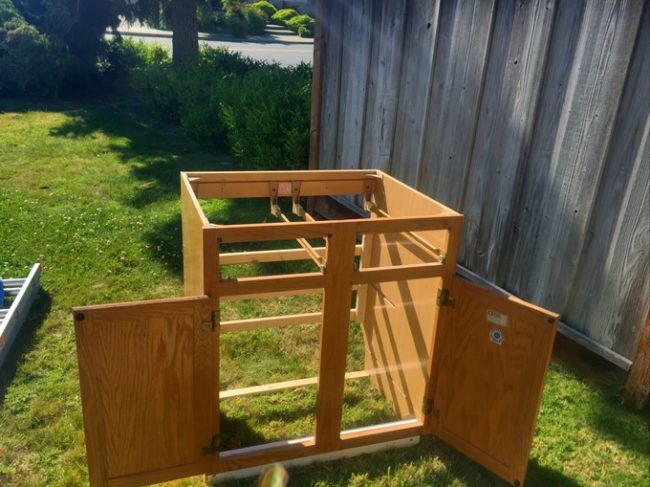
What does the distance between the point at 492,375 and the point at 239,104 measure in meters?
5.99

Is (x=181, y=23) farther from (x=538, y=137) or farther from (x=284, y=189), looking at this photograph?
(x=538, y=137)

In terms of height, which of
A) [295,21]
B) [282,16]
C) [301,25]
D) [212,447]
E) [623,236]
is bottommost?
[212,447]

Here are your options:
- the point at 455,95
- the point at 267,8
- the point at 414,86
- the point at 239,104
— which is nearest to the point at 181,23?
the point at 239,104

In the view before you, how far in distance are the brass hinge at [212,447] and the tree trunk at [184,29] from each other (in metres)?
11.1

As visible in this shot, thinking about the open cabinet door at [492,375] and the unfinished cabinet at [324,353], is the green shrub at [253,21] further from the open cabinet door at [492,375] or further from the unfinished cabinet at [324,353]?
the open cabinet door at [492,375]

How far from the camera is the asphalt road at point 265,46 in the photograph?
771 inches

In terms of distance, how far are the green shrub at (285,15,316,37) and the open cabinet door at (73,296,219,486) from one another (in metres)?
28.6

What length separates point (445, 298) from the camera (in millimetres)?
2859

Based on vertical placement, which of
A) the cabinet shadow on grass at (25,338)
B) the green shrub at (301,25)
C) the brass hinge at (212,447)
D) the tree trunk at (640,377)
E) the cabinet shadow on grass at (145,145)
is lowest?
the cabinet shadow on grass at (25,338)

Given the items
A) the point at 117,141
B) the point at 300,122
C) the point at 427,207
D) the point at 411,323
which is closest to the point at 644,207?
the point at 427,207

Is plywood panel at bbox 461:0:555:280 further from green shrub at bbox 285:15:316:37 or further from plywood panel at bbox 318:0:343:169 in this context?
green shrub at bbox 285:15:316:37

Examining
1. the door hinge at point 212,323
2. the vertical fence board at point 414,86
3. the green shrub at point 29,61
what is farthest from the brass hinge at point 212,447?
the green shrub at point 29,61

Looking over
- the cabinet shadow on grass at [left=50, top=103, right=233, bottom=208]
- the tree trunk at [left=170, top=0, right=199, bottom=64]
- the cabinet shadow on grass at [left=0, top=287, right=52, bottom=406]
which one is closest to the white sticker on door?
the cabinet shadow on grass at [left=0, top=287, right=52, bottom=406]

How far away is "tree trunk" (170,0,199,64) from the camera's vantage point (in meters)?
12.5
